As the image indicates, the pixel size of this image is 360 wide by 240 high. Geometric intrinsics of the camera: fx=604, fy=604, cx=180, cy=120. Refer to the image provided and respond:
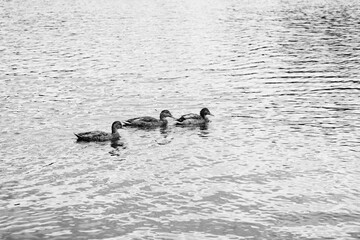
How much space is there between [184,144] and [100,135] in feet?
13.0

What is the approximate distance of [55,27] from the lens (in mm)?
87875

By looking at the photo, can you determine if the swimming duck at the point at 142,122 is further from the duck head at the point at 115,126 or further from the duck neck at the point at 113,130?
the duck neck at the point at 113,130

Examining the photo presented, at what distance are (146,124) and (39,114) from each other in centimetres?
676

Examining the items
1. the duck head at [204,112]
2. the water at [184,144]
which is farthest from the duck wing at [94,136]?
the duck head at [204,112]

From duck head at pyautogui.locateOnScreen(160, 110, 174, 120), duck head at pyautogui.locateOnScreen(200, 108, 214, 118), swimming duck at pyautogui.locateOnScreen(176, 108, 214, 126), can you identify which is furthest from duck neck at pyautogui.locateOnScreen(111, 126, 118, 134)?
duck head at pyautogui.locateOnScreen(200, 108, 214, 118)

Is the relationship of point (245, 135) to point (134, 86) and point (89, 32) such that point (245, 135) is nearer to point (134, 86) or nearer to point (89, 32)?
point (134, 86)

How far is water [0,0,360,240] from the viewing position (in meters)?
19.9

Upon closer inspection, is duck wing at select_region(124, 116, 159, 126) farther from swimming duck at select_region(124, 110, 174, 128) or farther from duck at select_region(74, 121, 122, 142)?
duck at select_region(74, 121, 122, 142)

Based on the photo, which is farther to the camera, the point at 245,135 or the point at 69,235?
the point at 245,135

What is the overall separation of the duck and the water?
1.35 feet

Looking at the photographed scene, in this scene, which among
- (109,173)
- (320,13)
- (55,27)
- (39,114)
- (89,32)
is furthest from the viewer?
(320,13)

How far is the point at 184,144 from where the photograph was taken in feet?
93.8

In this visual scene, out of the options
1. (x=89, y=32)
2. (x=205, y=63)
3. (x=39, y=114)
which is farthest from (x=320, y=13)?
(x=39, y=114)

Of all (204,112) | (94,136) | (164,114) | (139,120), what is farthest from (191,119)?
(94,136)
